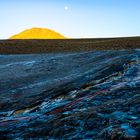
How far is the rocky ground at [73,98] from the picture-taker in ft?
12.5

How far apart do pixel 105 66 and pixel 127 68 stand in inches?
30.5

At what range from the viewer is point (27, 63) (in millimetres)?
9453

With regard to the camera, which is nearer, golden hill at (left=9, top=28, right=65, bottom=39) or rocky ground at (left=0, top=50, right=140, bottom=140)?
rocky ground at (left=0, top=50, right=140, bottom=140)

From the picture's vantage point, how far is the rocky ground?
3797mm

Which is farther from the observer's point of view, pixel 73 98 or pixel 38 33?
pixel 38 33

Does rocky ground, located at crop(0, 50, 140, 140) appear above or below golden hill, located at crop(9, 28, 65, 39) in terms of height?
above

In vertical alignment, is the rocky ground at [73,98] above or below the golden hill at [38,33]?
above

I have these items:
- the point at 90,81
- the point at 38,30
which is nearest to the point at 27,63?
the point at 90,81

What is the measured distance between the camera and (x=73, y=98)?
5.32m

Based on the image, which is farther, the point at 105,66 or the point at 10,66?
the point at 10,66

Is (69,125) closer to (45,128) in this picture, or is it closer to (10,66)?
(45,128)

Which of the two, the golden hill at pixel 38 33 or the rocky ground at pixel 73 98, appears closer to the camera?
the rocky ground at pixel 73 98

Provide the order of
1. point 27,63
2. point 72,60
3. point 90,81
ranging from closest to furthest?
point 90,81 < point 72,60 < point 27,63

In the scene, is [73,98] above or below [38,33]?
above
